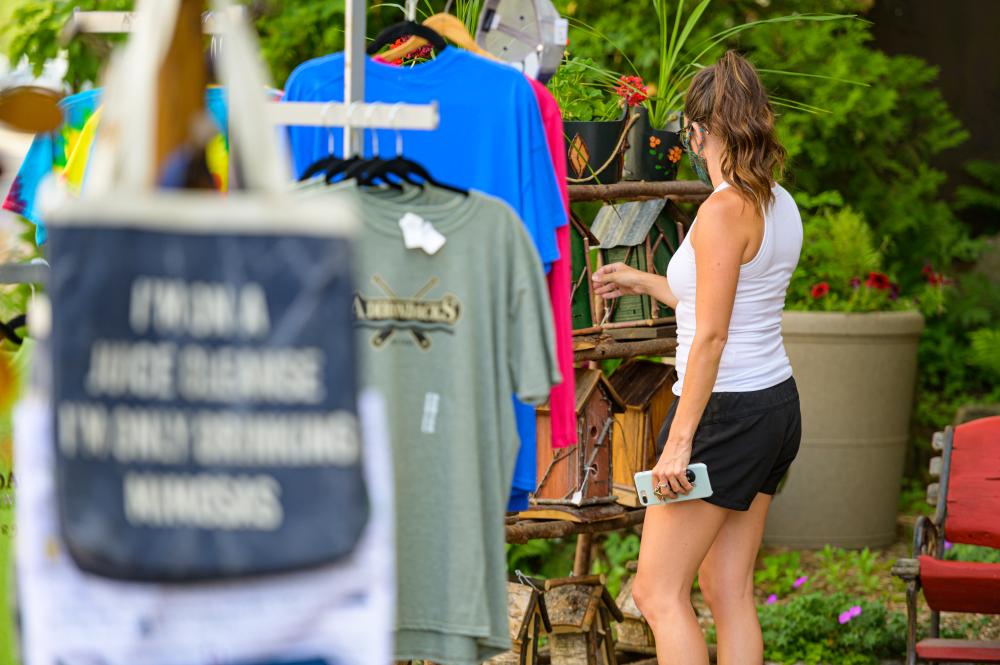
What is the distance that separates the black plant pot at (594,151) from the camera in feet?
12.3

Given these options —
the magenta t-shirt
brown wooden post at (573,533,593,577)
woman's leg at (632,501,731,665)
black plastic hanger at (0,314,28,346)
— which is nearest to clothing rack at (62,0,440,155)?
the magenta t-shirt

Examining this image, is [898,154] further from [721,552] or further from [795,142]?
[721,552]

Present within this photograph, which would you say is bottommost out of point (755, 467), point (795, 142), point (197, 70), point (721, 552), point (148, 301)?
point (721, 552)

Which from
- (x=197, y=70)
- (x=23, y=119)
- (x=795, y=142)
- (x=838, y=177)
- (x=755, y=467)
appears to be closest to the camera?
(x=197, y=70)

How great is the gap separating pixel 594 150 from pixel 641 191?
19 cm

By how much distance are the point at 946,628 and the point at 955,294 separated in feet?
9.45

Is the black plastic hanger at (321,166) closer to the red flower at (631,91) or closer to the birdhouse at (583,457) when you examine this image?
the birdhouse at (583,457)

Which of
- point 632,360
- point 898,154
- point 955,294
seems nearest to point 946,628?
point 632,360

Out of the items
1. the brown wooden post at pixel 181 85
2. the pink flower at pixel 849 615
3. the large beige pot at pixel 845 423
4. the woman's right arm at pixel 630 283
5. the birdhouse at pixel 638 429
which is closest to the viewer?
the brown wooden post at pixel 181 85

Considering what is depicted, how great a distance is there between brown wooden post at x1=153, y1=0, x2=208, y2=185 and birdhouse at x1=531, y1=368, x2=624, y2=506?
2337 mm

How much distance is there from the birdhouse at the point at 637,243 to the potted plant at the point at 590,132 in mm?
214

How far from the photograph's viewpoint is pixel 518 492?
8.83 ft

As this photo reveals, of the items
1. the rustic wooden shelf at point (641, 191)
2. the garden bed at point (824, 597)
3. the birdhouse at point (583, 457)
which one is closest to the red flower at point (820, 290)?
the garden bed at point (824, 597)

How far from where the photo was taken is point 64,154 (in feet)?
9.75
